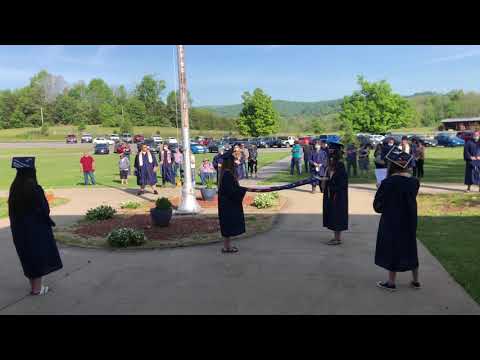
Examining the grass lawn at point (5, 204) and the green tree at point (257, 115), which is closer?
the grass lawn at point (5, 204)

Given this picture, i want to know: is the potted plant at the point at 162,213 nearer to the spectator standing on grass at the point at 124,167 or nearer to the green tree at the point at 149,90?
the spectator standing on grass at the point at 124,167

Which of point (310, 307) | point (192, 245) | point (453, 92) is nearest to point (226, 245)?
point (192, 245)

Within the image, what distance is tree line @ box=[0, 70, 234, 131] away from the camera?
97.6 metres

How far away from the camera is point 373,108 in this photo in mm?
58812

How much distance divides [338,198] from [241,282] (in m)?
2.99

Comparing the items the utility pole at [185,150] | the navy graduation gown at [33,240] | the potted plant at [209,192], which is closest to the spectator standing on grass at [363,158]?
the potted plant at [209,192]

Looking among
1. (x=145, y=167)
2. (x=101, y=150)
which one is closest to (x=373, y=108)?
(x=101, y=150)

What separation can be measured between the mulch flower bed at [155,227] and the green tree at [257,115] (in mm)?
58772

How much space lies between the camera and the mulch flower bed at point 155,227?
390 inches

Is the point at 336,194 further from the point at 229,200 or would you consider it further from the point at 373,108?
the point at 373,108

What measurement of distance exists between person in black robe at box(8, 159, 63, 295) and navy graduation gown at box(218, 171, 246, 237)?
3172mm

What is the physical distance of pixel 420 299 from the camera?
568 centimetres

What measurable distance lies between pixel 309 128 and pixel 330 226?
100888 millimetres
